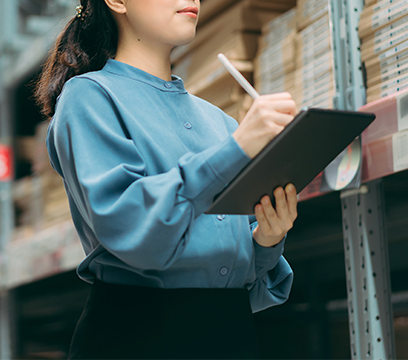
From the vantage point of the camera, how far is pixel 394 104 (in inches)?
38.6

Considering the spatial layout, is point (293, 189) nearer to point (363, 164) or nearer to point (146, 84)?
point (146, 84)

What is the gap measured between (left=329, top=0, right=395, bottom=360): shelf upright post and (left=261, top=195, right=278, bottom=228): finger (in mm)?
457

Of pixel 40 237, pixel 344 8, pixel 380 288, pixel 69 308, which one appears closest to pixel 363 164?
pixel 380 288

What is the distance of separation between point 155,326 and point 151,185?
196 mm

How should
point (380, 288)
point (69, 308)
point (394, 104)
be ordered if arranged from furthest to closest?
point (69, 308)
point (380, 288)
point (394, 104)

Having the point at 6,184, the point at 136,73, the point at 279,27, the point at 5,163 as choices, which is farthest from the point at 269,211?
the point at 6,184

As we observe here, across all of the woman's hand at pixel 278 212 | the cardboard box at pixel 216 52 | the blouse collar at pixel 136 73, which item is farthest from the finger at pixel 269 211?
the cardboard box at pixel 216 52

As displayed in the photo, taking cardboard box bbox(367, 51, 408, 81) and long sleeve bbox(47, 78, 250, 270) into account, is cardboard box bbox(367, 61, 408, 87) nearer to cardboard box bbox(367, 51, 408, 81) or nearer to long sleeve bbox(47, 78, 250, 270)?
cardboard box bbox(367, 51, 408, 81)

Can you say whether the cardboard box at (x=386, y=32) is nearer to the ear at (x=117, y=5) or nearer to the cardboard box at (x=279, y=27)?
the cardboard box at (x=279, y=27)

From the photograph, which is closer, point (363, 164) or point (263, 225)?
point (263, 225)

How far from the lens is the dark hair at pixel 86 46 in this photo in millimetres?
910

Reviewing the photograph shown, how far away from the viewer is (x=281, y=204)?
705 mm

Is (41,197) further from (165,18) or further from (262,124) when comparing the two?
(262,124)

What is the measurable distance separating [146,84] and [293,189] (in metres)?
0.29
